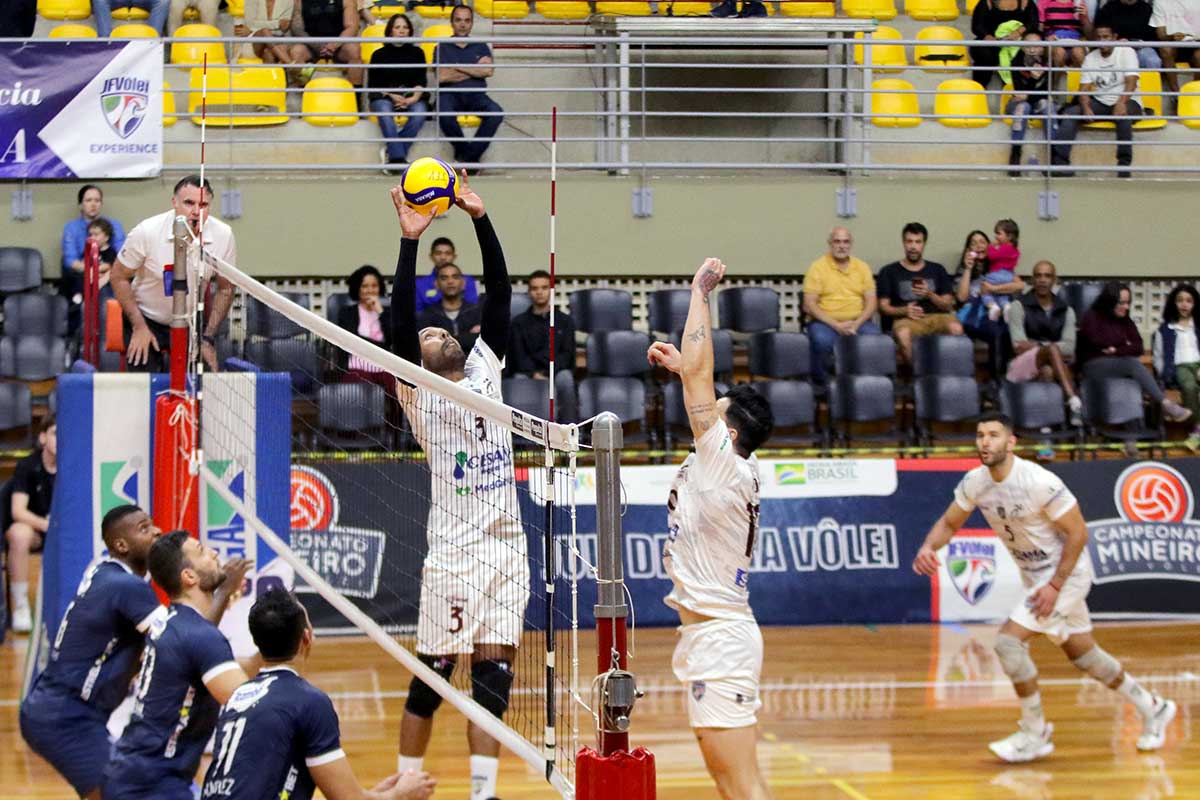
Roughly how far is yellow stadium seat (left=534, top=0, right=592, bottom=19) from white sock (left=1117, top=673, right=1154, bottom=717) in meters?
10.4

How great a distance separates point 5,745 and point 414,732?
3740 mm

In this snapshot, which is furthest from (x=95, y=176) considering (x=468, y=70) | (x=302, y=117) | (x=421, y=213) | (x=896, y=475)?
(x=421, y=213)

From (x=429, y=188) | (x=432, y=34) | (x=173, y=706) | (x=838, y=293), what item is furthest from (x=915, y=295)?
(x=173, y=706)

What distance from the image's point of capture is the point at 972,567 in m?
13.4

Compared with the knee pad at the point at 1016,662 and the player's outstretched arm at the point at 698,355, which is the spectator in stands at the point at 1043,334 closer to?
the knee pad at the point at 1016,662

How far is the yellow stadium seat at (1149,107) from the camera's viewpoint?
57.2 feet

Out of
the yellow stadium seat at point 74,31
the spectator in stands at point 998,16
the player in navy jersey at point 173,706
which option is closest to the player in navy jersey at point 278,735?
the player in navy jersey at point 173,706

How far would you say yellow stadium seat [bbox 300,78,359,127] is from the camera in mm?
16312

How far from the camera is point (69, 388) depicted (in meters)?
7.85

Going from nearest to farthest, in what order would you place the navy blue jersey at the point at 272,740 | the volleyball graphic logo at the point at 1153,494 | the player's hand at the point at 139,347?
1. the navy blue jersey at the point at 272,740
2. the player's hand at the point at 139,347
3. the volleyball graphic logo at the point at 1153,494

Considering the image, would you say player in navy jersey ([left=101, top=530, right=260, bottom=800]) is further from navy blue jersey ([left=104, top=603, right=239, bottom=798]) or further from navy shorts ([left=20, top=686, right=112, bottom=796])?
navy shorts ([left=20, top=686, right=112, bottom=796])

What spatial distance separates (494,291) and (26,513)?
6754 mm

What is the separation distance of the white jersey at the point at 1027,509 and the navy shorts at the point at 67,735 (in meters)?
Result: 5.29

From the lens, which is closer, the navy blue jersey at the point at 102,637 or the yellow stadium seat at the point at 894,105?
the navy blue jersey at the point at 102,637
